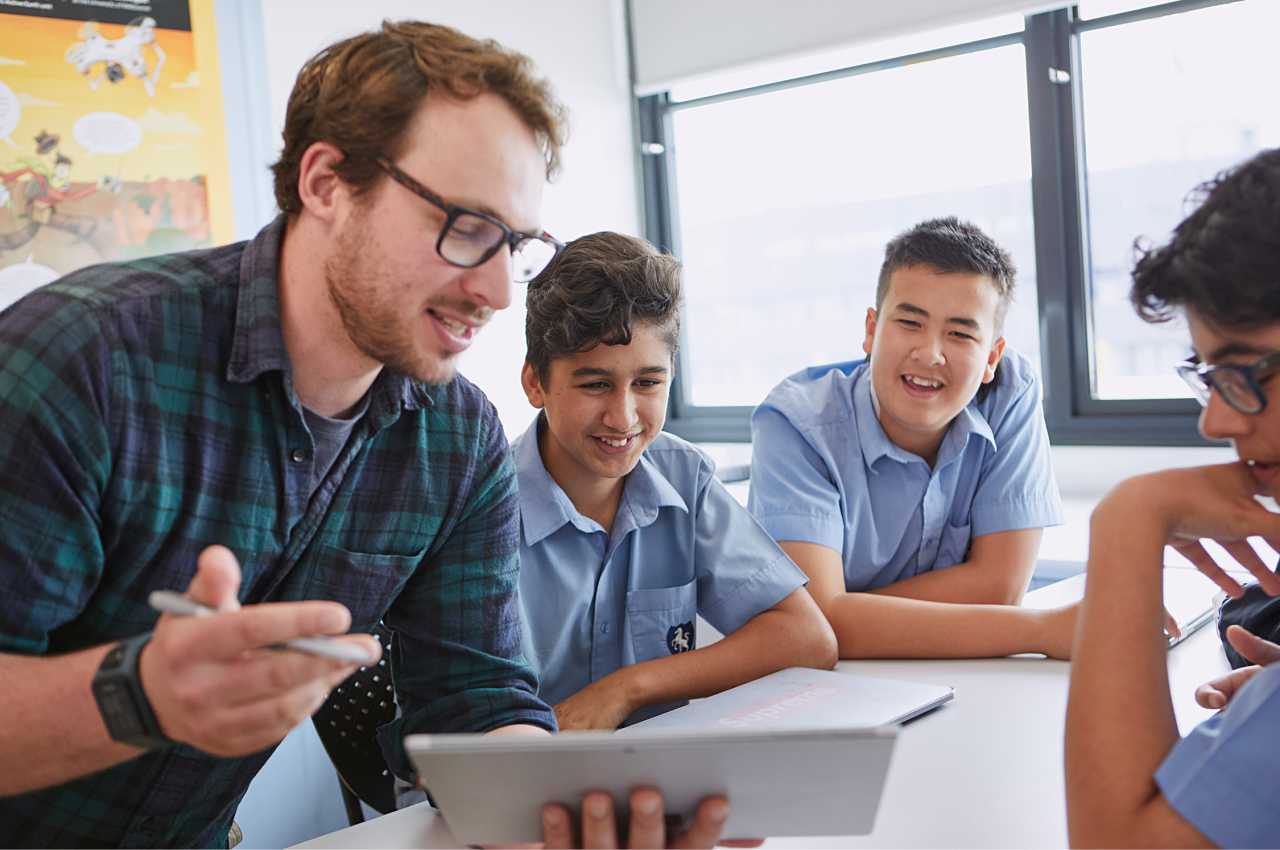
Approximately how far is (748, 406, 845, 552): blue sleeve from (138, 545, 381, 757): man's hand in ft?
3.96

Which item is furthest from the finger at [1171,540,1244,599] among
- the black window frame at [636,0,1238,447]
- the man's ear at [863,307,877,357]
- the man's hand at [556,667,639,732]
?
the black window frame at [636,0,1238,447]

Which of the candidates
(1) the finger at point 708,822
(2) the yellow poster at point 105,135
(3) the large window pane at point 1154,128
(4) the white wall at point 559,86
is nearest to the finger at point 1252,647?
(1) the finger at point 708,822

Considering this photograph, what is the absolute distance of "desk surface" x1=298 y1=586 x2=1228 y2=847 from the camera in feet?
3.49

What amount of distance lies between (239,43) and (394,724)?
1.92 metres

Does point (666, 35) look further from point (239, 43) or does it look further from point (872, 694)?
point (872, 694)

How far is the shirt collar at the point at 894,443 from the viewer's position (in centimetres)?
204

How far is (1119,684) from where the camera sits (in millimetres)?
979

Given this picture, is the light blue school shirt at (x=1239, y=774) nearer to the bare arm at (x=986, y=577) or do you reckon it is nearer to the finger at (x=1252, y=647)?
the finger at (x=1252, y=647)

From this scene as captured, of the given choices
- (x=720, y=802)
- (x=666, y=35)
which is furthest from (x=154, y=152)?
(x=720, y=802)

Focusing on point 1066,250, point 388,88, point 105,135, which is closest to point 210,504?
point 388,88

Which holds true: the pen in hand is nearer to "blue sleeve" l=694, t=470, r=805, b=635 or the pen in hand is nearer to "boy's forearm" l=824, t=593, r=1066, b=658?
"blue sleeve" l=694, t=470, r=805, b=635

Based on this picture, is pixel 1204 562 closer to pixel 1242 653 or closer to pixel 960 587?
pixel 1242 653

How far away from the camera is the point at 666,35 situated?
150 inches

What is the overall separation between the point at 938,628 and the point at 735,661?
0.32 m
